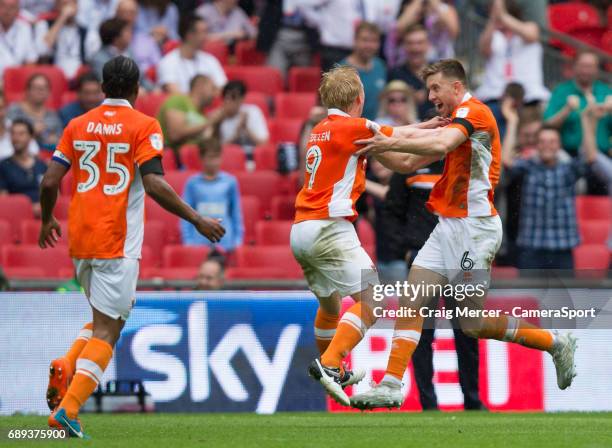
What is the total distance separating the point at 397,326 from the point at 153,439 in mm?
1861

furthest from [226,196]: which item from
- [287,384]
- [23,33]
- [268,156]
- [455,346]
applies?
[23,33]

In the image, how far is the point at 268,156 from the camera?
48.4 feet

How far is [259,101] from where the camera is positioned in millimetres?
15477

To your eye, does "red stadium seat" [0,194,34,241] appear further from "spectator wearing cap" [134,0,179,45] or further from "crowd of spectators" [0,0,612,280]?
"spectator wearing cap" [134,0,179,45]

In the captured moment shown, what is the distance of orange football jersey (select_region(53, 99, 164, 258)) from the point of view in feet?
26.2

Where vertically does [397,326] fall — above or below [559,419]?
above

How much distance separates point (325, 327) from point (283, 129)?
6.71 m

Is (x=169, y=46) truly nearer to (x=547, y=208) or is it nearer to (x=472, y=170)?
(x=547, y=208)

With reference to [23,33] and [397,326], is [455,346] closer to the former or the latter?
[397,326]

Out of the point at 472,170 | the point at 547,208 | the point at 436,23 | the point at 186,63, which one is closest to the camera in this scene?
the point at 472,170

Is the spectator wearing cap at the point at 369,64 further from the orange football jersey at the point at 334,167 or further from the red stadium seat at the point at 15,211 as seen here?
the orange football jersey at the point at 334,167

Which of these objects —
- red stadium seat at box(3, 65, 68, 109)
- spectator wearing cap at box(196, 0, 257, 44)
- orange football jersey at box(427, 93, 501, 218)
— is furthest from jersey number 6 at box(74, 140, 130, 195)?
spectator wearing cap at box(196, 0, 257, 44)

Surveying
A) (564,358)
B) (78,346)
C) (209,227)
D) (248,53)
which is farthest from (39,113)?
(564,358)

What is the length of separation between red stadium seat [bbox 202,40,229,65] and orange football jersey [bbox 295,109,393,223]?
8259mm
